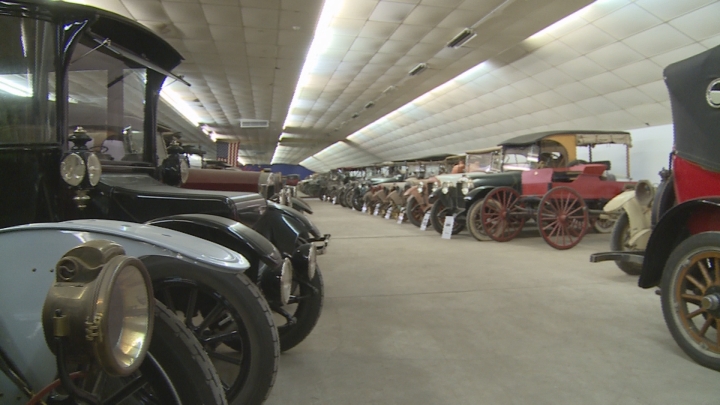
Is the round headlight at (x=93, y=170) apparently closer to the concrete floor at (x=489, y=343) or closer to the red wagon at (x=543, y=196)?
the concrete floor at (x=489, y=343)

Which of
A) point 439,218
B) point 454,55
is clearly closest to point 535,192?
point 439,218

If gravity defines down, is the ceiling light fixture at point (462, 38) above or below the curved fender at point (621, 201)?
above

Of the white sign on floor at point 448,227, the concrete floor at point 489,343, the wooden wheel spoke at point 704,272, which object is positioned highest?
the wooden wheel spoke at point 704,272

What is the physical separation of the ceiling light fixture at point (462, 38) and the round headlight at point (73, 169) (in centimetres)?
860

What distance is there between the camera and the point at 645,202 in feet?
14.1

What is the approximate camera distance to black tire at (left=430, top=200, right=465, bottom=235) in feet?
26.3

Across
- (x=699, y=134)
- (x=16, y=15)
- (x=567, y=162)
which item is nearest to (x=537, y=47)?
(x=567, y=162)

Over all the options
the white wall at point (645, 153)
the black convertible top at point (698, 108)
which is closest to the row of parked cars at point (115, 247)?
the black convertible top at point (698, 108)

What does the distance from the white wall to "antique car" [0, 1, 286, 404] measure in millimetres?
10065

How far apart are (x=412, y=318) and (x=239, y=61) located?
9.40 m

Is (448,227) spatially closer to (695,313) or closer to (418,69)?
(695,313)

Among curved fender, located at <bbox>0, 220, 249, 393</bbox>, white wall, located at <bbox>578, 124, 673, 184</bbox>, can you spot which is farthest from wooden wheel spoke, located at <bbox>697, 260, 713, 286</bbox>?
white wall, located at <bbox>578, 124, 673, 184</bbox>

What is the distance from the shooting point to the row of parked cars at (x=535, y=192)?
645 centimetres

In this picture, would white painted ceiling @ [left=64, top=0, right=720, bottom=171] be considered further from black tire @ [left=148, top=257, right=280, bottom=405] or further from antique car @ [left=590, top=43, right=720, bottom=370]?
black tire @ [left=148, top=257, right=280, bottom=405]
